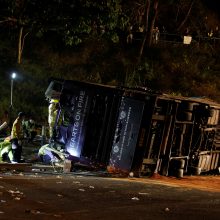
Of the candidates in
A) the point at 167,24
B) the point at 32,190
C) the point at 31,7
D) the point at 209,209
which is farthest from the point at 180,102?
the point at 167,24

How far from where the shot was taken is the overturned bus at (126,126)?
13930 millimetres

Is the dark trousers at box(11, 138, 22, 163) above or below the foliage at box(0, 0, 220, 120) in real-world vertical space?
below

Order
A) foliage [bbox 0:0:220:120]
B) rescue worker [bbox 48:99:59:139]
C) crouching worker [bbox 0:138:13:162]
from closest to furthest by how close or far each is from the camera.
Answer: crouching worker [bbox 0:138:13:162], rescue worker [bbox 48:99:59:139], foliage [bbox 0:0:220:120]

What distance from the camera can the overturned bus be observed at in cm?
1393

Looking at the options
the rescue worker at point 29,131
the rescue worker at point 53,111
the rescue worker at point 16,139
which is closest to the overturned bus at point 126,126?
the rescue worker at point 53,111

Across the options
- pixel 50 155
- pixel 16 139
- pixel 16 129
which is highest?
pixel 16 129

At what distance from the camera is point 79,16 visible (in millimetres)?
22531

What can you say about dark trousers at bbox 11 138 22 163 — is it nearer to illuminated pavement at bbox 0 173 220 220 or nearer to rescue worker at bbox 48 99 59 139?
rescue worker at bbox 48 99 59 139

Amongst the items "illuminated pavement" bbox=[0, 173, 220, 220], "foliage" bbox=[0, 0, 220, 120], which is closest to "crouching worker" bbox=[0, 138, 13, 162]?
"illuminated pavement" bbox=[0, 173, 220, 220]

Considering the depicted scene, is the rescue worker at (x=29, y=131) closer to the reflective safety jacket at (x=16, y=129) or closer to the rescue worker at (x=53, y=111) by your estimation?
the rescue worker at (x=53, y=111)

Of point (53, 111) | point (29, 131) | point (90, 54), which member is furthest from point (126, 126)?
point (90, 54)

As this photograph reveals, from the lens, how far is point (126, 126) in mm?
14039

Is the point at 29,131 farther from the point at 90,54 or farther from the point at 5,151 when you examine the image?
the point at 90,54

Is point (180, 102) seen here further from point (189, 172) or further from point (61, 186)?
point (61, 186)
